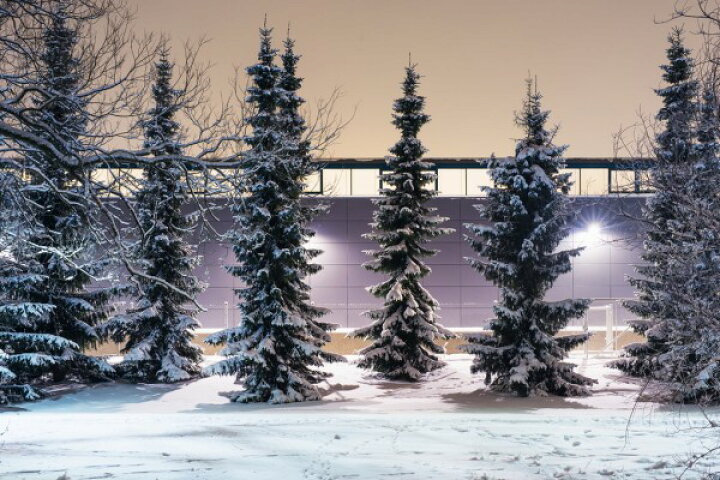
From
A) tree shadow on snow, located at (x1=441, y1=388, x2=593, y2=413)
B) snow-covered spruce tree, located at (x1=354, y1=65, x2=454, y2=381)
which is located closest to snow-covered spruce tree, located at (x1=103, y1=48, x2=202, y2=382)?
snow-covered spruce tree, located at (x1=354, y1=65, x2=454, y2=381)

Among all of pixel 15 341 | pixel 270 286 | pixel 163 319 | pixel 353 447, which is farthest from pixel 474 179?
pixel 353 447

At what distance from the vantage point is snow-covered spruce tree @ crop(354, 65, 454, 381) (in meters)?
24.8

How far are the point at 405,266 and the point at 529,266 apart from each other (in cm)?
548

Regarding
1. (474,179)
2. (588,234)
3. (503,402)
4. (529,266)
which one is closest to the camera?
(503,402)

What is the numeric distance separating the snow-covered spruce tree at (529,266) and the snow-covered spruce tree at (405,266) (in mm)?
3680

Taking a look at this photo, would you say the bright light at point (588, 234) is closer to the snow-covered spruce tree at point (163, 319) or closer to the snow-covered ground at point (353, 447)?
the snow-covered spruce tree at point (163, 319)

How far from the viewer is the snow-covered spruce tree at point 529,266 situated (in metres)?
20.8

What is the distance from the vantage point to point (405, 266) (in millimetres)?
25766

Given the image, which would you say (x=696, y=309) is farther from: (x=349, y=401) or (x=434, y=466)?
(x=349, y=401)

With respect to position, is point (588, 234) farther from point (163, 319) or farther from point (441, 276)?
point (163, 319)

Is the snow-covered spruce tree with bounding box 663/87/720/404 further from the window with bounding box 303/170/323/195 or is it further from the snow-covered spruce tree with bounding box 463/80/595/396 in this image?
the window with bounding box 303/170/323/195

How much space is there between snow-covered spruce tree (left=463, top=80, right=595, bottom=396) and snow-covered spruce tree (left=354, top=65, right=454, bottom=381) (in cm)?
368

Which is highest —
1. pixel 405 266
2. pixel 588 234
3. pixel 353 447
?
pixel 588 234

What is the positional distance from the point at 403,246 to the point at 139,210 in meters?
7.94
